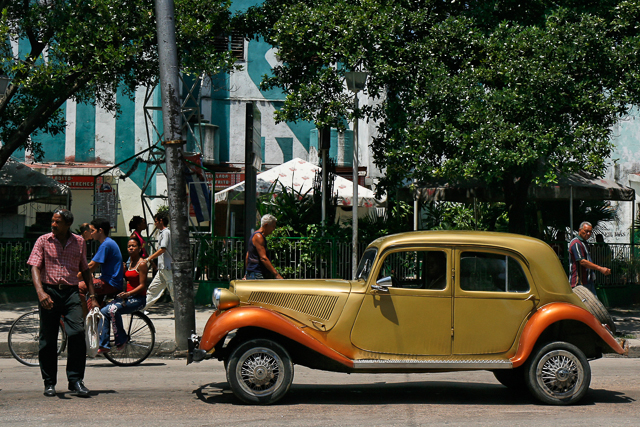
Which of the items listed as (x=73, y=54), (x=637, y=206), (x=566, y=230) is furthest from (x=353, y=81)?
(x=637, y=206)

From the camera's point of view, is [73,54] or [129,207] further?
[129,207]

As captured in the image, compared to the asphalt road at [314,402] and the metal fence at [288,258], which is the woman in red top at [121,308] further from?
the metal fence at [288,258]

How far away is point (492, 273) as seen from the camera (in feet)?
21.9

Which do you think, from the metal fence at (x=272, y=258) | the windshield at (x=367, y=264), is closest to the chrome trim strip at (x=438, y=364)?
the windshield at (x=367, y=264)

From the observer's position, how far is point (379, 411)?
6328 mm

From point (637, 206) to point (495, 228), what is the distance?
9.37 m

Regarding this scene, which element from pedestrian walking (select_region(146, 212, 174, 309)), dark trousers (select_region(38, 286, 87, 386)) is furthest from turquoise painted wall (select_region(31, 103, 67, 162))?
dark trousers (select_region(38, 286, 87, 386))

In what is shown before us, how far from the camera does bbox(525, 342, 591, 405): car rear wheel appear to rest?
6.57 meters

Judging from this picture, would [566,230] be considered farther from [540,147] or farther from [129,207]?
[129,207]

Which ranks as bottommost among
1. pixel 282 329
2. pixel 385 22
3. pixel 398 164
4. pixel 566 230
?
pixel 282 329

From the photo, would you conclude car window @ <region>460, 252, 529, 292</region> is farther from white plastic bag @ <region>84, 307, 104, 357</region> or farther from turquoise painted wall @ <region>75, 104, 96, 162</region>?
turquoise painted wall @ <region>75, 104, 96, 162</region>

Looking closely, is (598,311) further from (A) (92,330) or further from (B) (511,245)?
(A) (92,330)

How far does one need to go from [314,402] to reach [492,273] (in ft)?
6.83

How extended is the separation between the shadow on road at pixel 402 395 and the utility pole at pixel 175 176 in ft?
8.45
